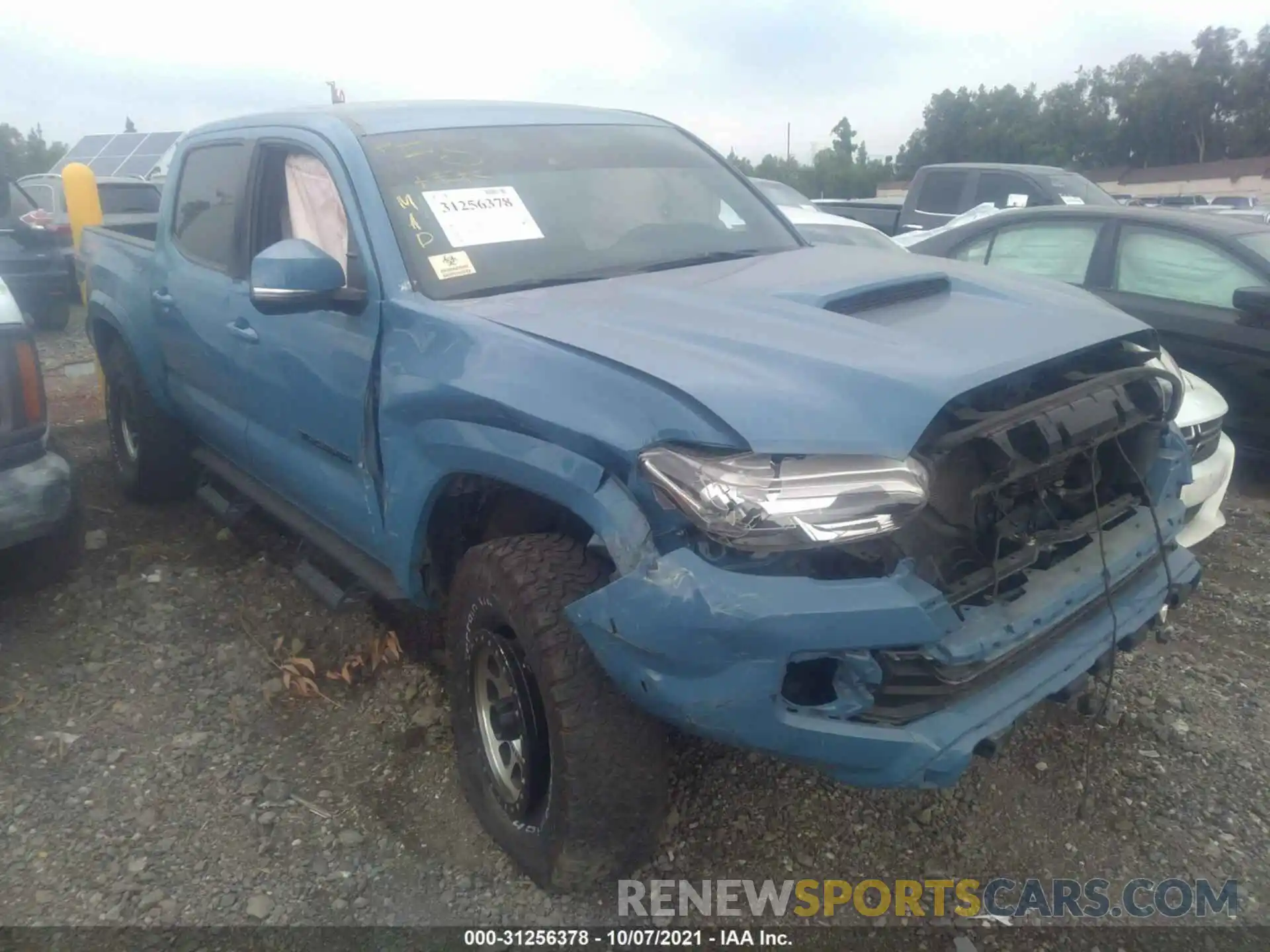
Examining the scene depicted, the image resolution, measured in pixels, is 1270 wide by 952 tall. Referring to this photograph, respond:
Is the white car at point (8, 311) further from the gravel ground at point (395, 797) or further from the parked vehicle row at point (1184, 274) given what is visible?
the parked vehicle row at point (1184, 274)

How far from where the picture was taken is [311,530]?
11.5 feet

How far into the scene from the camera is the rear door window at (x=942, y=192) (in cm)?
1069

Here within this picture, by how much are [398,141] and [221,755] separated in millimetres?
1976

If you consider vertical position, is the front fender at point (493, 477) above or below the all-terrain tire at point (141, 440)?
above

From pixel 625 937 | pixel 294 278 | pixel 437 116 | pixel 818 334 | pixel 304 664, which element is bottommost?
pixel 625 937

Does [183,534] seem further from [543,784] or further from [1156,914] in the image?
[1156,914]

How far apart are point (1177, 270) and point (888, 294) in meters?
3.45

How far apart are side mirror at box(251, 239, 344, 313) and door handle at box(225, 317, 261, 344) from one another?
0.72m

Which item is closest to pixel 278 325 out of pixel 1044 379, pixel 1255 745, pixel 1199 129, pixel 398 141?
pixel 398 141

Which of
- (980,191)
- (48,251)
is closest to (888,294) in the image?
(980,191)

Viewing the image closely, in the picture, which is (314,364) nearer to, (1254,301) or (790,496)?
(790,496)

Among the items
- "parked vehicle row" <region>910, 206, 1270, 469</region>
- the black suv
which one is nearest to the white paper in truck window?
"parked vehicle row" <region>910, 206, 1270, 469</region>

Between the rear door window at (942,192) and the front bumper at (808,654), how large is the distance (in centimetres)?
943

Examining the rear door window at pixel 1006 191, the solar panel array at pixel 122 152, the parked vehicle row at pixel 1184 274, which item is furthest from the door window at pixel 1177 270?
the solar panel array at pixel 122 152
